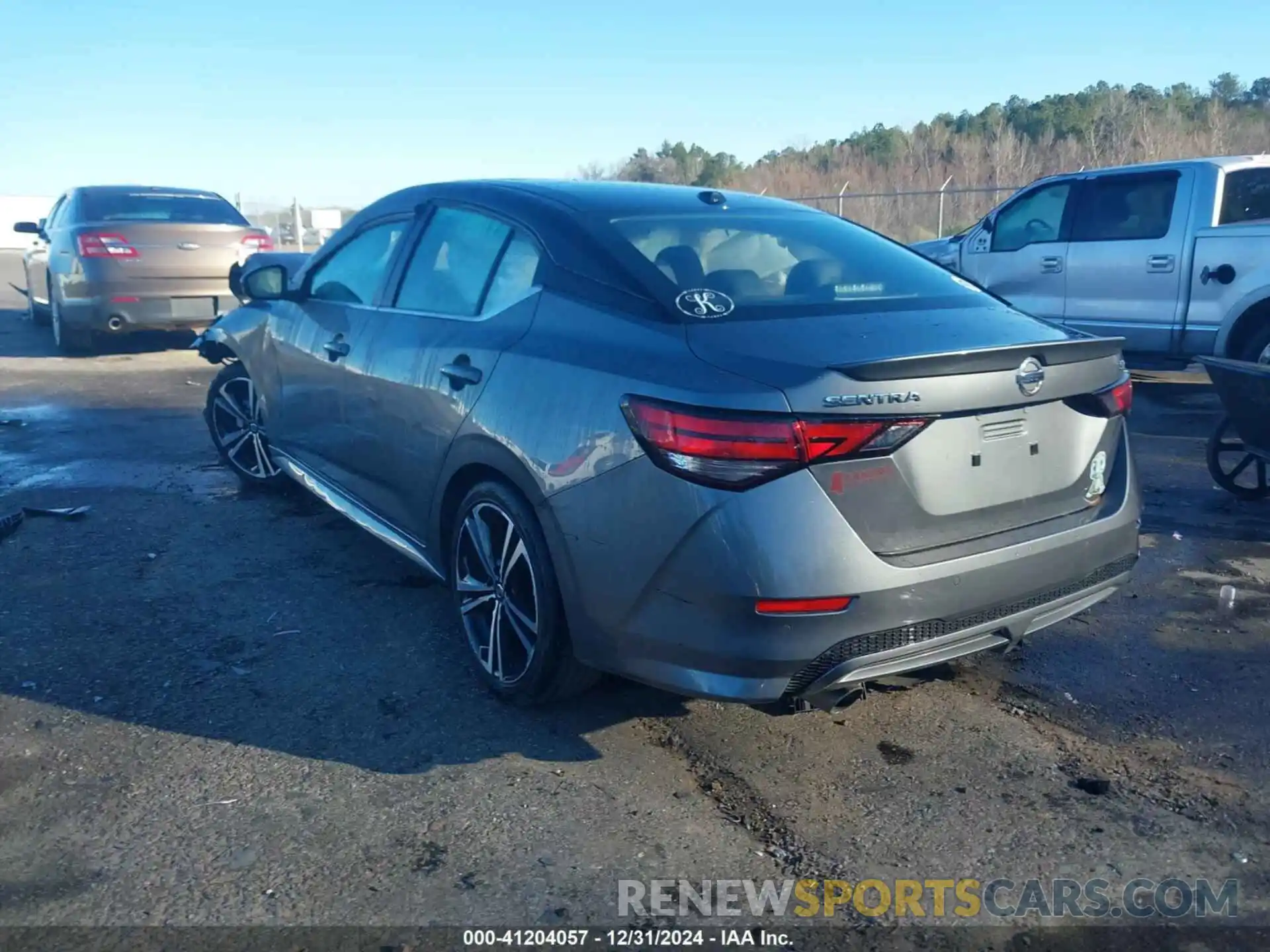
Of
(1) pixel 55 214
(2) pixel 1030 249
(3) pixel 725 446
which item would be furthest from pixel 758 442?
(1) pixel 55 214

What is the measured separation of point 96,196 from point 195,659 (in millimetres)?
9394

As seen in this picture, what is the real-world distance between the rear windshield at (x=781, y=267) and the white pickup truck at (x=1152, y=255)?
4.33 metres

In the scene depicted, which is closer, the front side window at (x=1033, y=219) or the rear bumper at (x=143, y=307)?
the front side window at (x=1033, y=219)

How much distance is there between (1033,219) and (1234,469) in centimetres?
412

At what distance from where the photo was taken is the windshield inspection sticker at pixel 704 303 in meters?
3.24

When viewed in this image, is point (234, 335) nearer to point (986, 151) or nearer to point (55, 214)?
point (55, 214)

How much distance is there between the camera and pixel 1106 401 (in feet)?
11.0

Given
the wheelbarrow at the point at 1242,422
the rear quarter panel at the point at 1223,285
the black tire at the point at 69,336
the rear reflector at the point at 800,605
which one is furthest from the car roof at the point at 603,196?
the black tire at the point at 69,336

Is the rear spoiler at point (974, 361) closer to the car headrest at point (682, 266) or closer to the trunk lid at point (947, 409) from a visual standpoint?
the trunk lid at point (947, 409)

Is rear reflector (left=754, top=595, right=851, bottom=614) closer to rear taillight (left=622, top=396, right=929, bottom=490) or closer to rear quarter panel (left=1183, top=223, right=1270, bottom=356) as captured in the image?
rear taillight (left=622, top=396, right=929, bottom=490)

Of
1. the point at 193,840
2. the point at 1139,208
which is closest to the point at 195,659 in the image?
the point at 193,840

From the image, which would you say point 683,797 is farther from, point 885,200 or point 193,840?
point 885,200

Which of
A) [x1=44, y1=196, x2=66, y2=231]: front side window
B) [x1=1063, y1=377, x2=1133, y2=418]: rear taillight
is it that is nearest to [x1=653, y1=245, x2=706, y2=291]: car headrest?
[x1=1063, y1=377, x2=1133, y2=418]: rear taillight

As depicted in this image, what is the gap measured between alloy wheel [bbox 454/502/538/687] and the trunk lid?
98cm
